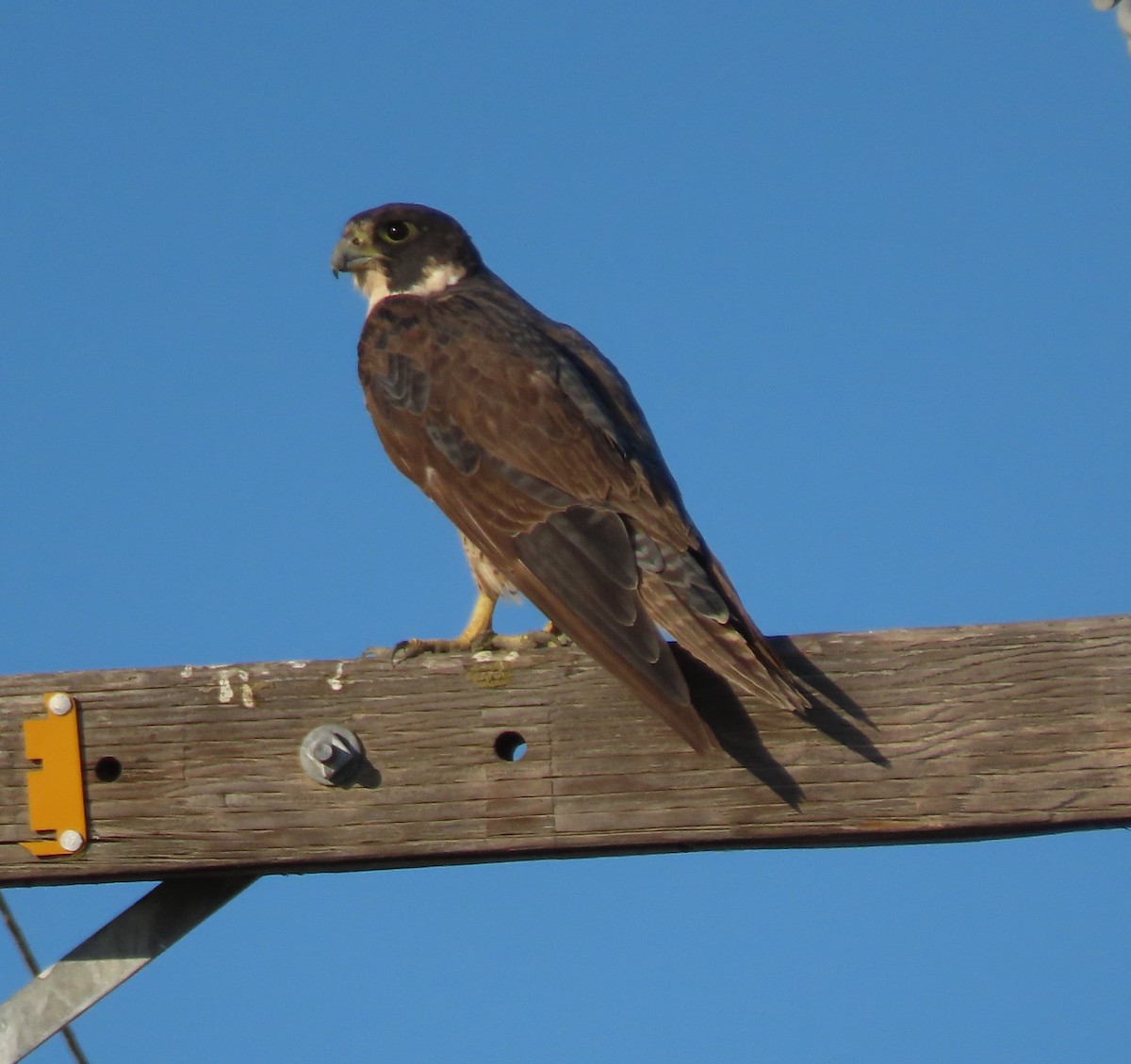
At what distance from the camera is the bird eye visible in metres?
5.04

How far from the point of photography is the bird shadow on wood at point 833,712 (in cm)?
229

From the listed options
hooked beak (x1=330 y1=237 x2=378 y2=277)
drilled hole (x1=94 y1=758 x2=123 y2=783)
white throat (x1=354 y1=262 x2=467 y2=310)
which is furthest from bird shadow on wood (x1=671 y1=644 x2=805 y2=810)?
hooked beak (x1=330 y1=237 x2=378 y2=277)

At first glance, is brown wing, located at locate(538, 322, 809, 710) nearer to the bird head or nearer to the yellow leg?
the yellow leg

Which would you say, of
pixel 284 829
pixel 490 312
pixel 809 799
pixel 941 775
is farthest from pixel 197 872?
pixel 490 312

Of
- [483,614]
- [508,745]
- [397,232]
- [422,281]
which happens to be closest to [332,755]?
[508,745]

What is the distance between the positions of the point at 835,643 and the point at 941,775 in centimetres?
24

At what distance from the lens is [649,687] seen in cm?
231

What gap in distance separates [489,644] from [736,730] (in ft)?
1.32

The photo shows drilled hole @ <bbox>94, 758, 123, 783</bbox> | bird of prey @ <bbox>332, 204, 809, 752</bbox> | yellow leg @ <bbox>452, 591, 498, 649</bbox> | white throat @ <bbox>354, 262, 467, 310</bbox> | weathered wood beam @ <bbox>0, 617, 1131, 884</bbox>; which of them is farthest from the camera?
white throat @ <bbox>354, 262, 467, 310</bbox>

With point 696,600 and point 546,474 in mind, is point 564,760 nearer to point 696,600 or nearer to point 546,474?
point 696,600

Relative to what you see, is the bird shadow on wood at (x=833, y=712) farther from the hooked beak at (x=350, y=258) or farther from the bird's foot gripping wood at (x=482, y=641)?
the hooked beak at (x=350, y=258)

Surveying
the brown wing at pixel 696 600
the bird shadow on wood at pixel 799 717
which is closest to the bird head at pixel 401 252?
the brown wing at pixel 696 600

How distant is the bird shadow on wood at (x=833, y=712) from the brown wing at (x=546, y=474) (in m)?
0.08

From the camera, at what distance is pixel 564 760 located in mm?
2330
